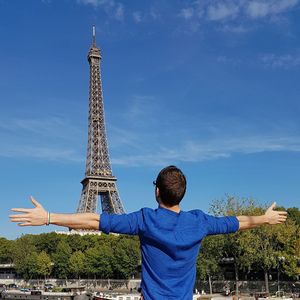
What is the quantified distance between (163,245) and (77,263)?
251ft

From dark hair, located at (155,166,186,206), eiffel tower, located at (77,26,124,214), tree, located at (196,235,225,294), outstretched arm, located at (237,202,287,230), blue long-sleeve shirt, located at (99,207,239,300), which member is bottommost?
blue long-sleeve shirt, located at (99,207,239,300)

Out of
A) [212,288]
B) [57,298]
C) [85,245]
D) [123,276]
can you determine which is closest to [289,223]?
[212,288]

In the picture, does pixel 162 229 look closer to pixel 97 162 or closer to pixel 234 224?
pixel 234 224

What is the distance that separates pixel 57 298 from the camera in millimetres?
54219

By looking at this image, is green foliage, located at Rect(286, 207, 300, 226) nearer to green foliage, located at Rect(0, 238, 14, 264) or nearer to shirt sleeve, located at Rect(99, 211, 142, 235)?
green foliage, located at Rect(0, 238, 14, 264)

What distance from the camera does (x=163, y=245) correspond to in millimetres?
3557

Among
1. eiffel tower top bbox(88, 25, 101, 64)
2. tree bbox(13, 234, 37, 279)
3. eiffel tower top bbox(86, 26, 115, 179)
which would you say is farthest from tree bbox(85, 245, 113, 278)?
eiffel tower top bbox(88, 25, 101, 64)

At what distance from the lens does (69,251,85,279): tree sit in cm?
7688

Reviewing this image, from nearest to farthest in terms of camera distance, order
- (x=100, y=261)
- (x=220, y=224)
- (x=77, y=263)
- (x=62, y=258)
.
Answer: (x=220, y=224) → (x=100, y=261) → (x=77, y=263) → (x=62, y=258)

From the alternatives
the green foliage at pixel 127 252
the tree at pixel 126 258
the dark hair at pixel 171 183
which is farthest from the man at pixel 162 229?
the tree at pixel 126 258

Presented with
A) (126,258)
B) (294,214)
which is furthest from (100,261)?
(294,214)

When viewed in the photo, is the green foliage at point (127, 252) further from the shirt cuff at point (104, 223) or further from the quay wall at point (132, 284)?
the shirt cuff at point (104, 223)

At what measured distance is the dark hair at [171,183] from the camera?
3.62m

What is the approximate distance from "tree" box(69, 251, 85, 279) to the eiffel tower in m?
9.01
